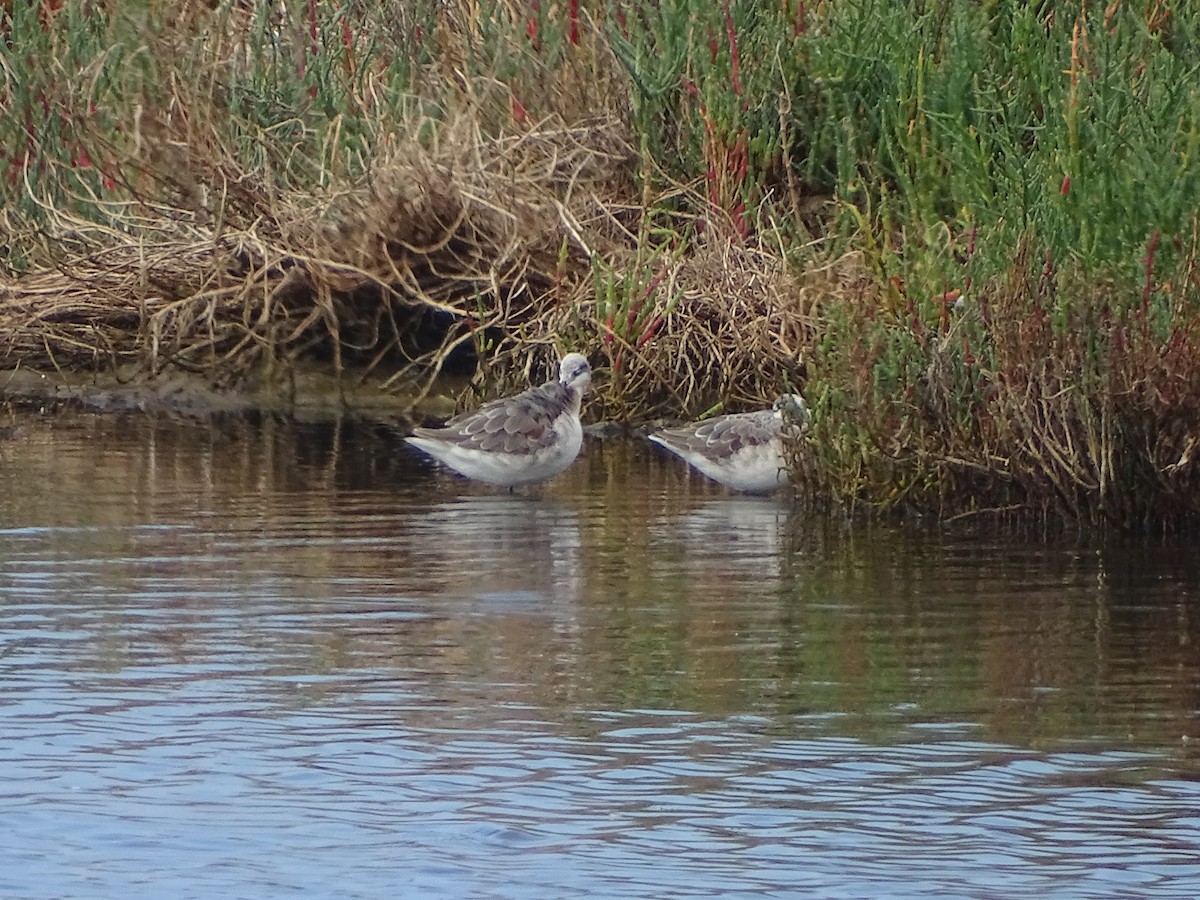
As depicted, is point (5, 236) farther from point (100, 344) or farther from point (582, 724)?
point (582, 724)

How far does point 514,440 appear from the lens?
10016 millimetres

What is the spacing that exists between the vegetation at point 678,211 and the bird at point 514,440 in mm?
1144

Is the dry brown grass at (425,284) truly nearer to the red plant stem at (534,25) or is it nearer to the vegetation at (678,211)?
the vegetation at (678,211)

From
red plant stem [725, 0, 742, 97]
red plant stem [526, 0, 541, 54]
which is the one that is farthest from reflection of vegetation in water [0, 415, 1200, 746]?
red plant stem [526, 0, 541, 54]

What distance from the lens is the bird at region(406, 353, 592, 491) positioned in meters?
10.0

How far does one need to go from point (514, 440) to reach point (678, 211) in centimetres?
299

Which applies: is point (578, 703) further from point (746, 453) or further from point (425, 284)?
point (425, 284)

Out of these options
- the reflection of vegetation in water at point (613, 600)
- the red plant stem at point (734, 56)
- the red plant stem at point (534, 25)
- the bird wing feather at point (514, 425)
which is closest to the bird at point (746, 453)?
the reflection of vegetation in water at point (613, 600)

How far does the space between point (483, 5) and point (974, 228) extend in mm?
4761

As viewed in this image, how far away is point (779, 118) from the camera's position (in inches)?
481

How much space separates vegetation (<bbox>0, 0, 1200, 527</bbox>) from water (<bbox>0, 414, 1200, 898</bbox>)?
2.12 feet

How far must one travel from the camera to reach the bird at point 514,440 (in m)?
10.0

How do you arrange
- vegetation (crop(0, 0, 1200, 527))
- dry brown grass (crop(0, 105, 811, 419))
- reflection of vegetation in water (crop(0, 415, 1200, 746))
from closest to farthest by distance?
reflection of vegetation in water (crop(0, 415, 1200, 746))
vegetation (crop(0, 0, 1200, 527))
dry brown grass (crop(0, 105, 811, 419))

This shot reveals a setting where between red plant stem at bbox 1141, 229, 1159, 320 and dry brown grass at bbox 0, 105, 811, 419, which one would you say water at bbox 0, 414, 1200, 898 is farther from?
dry brown grass at bbox 0, 105, 811, 419
